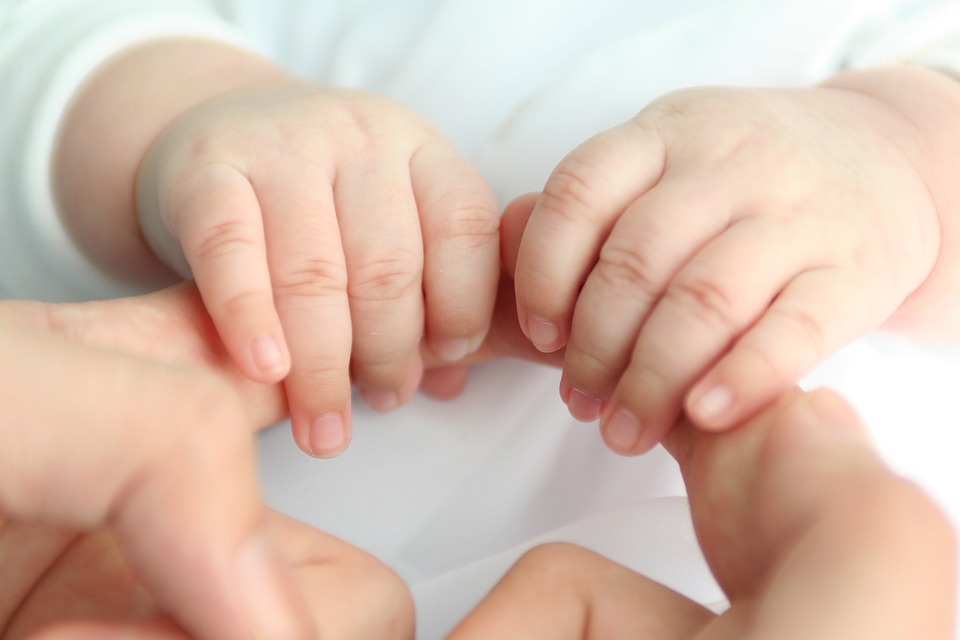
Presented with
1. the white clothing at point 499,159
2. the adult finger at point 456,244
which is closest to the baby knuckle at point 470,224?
the adult finger at point 456,244

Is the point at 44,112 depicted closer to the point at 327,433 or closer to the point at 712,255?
the point at 327,433

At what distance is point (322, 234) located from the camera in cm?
59

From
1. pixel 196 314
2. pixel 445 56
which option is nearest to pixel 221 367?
pixel 196 314

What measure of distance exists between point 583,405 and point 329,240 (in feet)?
0.67

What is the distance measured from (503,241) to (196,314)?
0.22m

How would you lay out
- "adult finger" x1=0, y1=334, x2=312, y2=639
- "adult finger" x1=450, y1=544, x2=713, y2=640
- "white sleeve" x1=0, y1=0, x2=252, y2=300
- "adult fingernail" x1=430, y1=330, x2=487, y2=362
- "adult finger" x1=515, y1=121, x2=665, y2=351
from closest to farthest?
"adult finger" x1=0, y1=334, x2=312, y2=639
"adult finger" x1=450, y1=544, x2=713, y2=640
"adult finger" x1=515, y1=121, x2=665, y2=351
"adult fingernail" x1=430, y1=330, x2=487, y2=362
"white sleeve" x1=0, y1=0, x2=252, y2=300

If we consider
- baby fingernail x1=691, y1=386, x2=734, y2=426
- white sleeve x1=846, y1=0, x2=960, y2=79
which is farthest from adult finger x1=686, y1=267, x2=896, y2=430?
white sleeve x1=846, y1=0, x2=960, y2=79

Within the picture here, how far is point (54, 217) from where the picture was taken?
81 cm

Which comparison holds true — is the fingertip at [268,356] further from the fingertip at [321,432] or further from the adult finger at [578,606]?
the adult finger at [578,606]

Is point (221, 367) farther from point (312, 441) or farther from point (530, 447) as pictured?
point (530, 447)

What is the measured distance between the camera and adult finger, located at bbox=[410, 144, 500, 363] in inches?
24.8

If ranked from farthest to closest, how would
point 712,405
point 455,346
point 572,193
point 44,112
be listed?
point 44,112 < point 455,346 < point 572,193 < point 712,405

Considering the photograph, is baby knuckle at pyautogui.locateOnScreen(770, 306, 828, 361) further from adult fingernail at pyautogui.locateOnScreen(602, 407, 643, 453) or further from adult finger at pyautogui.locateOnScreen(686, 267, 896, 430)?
adult fingernail at pyautogui.locateOnScreen(602, 407, 643, 453)

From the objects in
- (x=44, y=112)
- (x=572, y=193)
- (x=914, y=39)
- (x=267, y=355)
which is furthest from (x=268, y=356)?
(x=914, y=39)
